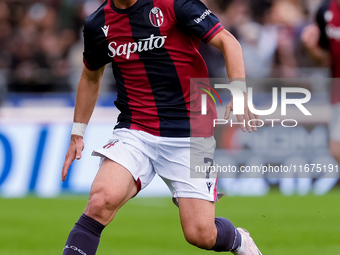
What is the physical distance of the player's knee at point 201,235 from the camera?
429cm

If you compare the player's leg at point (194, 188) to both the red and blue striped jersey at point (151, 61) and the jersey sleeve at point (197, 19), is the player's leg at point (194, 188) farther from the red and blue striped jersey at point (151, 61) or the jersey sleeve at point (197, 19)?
the jersey sleeve at point (197, 19)

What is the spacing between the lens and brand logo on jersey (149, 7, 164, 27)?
168 inches

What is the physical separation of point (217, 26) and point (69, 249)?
5.65 feet

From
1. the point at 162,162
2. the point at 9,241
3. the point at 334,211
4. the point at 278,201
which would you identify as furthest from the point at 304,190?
the point at 162,162

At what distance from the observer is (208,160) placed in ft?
14.8

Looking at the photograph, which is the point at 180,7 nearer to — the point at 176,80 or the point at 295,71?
the point at 176,80

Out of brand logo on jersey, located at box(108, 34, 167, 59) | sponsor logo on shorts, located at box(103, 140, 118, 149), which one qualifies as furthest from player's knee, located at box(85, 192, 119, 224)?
brand logo on jersey, located at box(108, 34, 167, 59)

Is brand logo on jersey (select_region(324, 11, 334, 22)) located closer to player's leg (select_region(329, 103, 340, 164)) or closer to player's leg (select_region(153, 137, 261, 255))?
player's leg (select_region(329, 103, 340, 164))

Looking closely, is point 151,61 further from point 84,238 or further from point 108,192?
point 84,238

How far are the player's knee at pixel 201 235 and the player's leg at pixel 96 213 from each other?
1.87 ft

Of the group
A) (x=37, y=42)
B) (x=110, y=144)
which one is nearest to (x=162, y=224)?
(x=110, y=144)

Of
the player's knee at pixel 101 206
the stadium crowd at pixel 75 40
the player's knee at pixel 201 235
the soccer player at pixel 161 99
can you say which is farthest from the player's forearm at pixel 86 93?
the stadium crowd at pixel 75 40

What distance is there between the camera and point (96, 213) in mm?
3936

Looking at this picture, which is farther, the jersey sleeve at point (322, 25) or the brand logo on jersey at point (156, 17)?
the jersey sleeve at point (322, 25)
